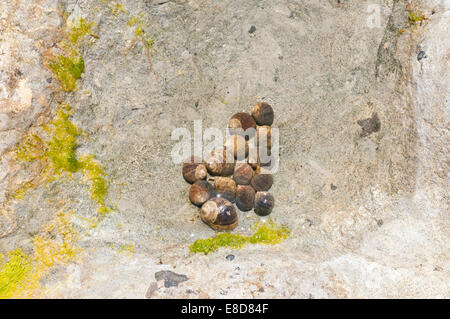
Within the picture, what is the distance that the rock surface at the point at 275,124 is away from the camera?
3.57 meters

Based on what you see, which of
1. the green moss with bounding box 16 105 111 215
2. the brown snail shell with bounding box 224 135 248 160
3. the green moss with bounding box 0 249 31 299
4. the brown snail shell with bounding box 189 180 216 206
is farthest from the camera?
the brown snail shell with bounding box 224 135 248 160

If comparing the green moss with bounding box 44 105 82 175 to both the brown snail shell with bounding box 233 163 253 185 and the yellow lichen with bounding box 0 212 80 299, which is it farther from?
the brown snail shell with bounding box 233 163 253 185

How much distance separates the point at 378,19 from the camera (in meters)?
4.37

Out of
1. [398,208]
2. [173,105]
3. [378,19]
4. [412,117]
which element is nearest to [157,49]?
[173,105]

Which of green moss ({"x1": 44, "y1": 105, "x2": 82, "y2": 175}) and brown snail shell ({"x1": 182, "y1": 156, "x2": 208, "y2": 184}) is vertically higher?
green moss ({"x1": 44, "y1": 105, "x2": 82, "y2": 175})

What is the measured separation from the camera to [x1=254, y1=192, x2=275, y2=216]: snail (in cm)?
424

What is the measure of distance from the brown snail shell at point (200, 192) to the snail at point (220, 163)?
19 cm

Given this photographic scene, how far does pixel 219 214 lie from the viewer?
4.07 meters

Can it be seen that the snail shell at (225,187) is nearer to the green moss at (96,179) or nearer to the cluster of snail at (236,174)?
the cluster of snail at (236,174)

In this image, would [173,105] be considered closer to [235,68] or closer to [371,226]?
[235,68]

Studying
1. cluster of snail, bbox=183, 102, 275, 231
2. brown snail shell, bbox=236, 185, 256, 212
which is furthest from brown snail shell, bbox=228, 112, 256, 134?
brown snail shell, bbox=236, 185, 256, 212

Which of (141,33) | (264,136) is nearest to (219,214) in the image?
(264,136)

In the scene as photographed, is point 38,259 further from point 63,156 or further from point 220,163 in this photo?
point 220,163

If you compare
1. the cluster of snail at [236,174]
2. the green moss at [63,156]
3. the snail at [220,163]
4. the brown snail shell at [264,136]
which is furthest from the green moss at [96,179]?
the brown snail shell at [264,136]
